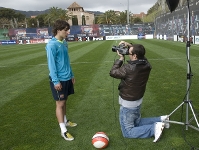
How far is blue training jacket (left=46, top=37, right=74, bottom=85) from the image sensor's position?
3.50 metres

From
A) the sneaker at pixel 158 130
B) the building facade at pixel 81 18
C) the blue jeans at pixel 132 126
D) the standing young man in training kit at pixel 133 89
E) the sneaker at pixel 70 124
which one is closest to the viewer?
the standing young man in training kit at pixel 133 89

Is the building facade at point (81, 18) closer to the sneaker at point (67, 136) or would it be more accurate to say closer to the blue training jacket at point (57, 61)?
the blue training jacket at point (57, 61)

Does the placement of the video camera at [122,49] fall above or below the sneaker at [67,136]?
above

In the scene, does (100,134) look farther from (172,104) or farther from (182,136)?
(172,104)

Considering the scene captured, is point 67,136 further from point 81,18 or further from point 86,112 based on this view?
point 81,18

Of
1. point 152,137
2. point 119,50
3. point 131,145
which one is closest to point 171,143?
point 152,137

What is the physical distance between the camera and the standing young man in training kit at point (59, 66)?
353cm

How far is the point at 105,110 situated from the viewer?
16.8 ft

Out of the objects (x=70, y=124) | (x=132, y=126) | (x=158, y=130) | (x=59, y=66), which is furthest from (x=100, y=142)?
(x=59, y=66)

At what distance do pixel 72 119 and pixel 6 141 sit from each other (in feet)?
4.55

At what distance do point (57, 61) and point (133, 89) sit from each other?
1.36m

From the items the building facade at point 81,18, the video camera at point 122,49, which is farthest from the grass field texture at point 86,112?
the building facade at point 81,18

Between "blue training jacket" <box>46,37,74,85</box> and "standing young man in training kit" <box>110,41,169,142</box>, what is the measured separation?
2.89 feet

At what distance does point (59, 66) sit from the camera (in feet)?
12.1
